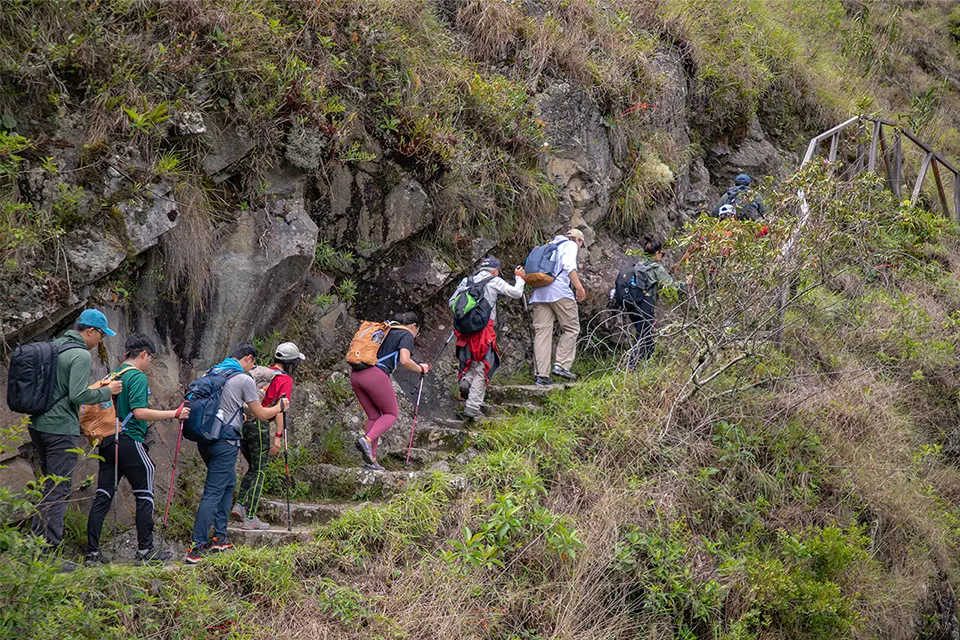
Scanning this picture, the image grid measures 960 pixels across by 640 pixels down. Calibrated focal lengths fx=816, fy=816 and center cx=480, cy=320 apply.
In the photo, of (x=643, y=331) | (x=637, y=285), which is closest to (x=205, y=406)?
(x=643, y=331)

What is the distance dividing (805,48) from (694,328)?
34.5ft

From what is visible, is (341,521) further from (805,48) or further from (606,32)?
(805,48)

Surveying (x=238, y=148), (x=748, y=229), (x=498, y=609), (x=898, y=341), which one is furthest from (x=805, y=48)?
(x=498, y=609)

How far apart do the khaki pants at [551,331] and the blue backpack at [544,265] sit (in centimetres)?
27

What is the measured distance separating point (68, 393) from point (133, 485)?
0.85 metres

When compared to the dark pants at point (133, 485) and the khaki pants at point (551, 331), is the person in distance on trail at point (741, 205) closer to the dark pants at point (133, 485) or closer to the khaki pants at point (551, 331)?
the khaki pants at point (551, 331)

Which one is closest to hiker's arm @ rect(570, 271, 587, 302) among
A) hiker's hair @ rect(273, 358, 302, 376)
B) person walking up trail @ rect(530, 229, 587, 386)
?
person walking up trail @ rect(530, 229, 587, 386)

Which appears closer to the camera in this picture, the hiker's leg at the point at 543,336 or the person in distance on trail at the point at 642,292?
the hiker's leg at the point at 543,336

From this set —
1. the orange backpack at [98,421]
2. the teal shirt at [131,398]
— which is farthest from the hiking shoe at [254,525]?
the orange backpack at [98,421]

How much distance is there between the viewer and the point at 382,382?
24.4 ft

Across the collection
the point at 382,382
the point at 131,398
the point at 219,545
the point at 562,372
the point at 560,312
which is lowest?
the point at 562,372

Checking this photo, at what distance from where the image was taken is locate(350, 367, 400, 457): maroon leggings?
7445 millimetres

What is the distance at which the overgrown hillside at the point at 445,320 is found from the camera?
6340 millimetres

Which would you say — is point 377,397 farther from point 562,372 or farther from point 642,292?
point 642,292
